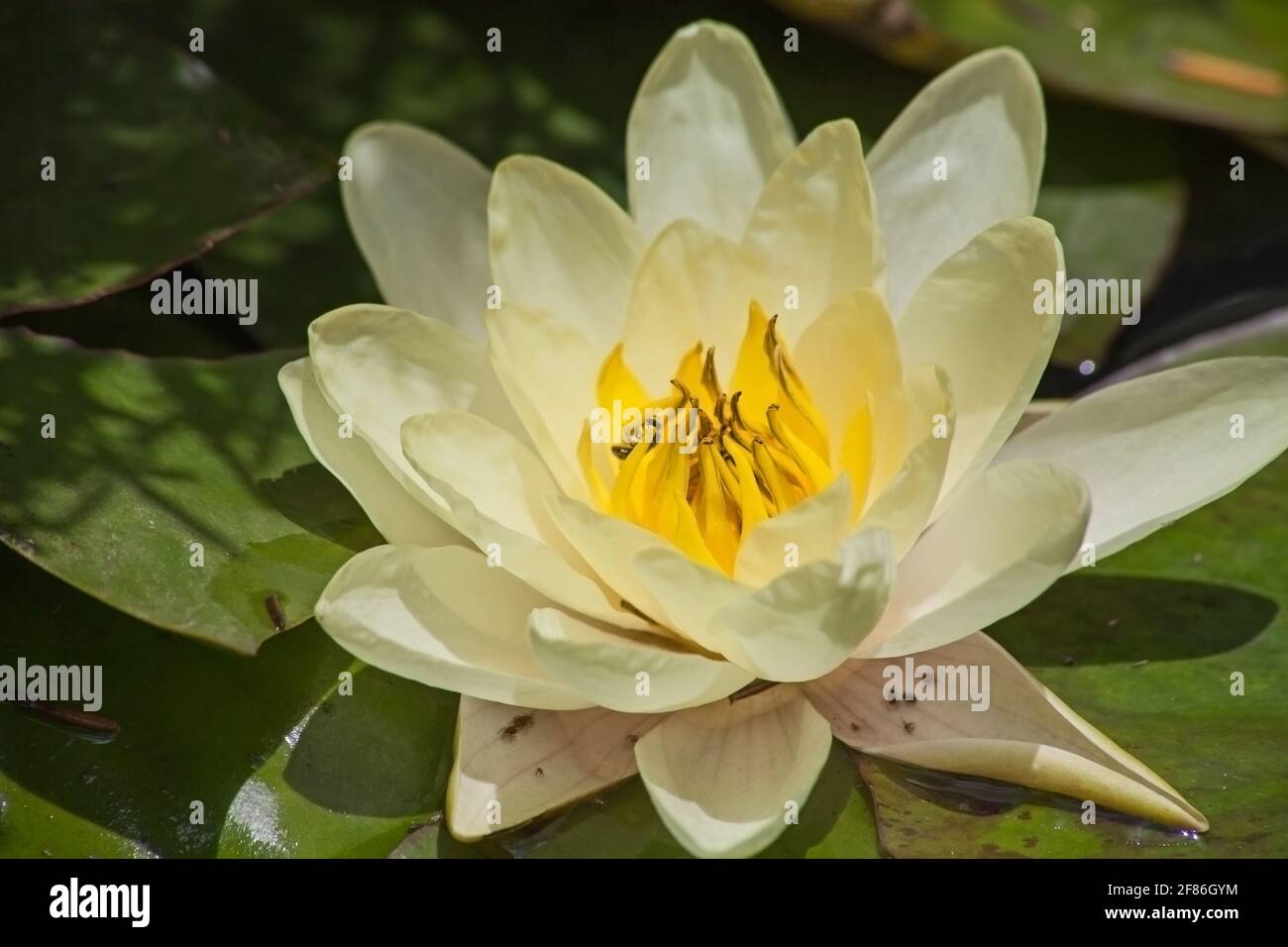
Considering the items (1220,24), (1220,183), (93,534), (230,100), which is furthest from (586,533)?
(1220,24)

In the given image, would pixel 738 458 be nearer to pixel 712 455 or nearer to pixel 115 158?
pixel 712 455

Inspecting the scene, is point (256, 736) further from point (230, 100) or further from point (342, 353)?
point (230, 100)

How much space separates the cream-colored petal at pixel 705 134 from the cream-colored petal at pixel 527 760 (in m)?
0.82

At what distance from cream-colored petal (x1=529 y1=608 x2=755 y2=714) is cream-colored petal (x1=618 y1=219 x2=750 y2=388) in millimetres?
489

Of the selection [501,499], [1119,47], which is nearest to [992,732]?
[501,499]

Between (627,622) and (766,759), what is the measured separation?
0.25 meters

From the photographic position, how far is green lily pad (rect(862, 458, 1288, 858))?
156 cm

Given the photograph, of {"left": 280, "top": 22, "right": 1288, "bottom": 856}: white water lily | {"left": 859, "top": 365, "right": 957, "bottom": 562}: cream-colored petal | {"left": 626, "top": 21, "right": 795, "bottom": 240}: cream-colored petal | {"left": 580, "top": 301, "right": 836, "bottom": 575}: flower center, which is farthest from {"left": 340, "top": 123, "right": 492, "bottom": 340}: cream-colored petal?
{"left": 859, "top": 365, "right": 957, "bottom": 562}: cream-colored petal

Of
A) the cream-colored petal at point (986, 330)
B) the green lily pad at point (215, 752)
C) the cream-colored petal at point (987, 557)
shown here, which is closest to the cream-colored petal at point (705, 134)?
the cream-colored petal at point (986, 330)

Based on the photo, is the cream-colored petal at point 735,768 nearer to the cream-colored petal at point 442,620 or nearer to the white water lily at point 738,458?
the white water lily at point 738,458

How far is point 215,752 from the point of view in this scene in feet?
5.43

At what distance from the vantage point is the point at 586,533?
1507 millimetres

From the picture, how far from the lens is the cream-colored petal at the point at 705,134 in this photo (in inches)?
78.6

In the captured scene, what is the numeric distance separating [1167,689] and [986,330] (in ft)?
1.90
